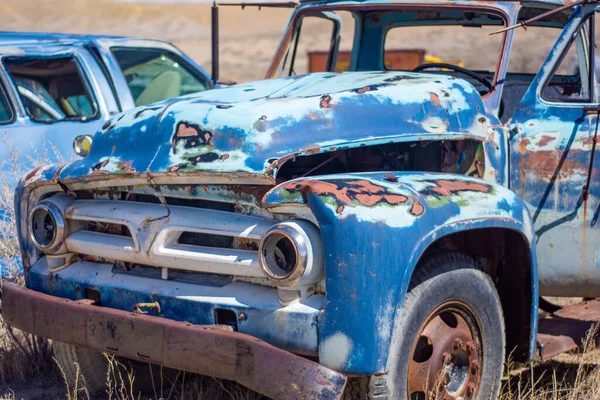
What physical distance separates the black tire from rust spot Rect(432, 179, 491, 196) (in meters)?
0.26

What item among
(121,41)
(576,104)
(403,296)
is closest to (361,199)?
(403,296)

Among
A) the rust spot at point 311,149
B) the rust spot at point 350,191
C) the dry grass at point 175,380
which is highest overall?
the rust spot at point 311,149

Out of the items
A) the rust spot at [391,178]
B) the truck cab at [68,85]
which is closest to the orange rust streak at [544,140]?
the rust spot at [391,178]

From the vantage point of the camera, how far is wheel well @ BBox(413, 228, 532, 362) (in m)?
3.68

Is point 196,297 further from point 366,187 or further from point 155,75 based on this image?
point 155,75

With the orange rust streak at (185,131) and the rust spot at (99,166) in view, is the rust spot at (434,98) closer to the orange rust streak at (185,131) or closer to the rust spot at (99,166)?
the orange rust streak at (185,131)

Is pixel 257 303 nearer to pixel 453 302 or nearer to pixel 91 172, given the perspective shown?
pixel 453 302

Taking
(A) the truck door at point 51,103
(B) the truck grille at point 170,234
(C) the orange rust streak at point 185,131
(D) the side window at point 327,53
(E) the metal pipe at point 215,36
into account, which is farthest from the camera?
(A) the truck door at point 51,103

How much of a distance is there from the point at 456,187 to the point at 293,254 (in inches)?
28.4

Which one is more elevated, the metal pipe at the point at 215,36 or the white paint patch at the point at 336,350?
the metal pipe at the point at 215,36

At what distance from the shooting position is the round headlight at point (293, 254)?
9.76ft

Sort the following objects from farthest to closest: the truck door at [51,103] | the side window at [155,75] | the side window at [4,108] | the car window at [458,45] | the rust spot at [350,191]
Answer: the car window at [458,45] → the side window at [155,75] → the side window at [4,108] → the truck door at [51,103] → the rust spot at [350,191]

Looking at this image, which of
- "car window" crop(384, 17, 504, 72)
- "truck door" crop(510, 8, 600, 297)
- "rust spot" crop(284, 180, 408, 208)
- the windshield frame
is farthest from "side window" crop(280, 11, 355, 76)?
"car window" crop(384, 17, 504, 72)

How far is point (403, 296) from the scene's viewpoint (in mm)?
3037
